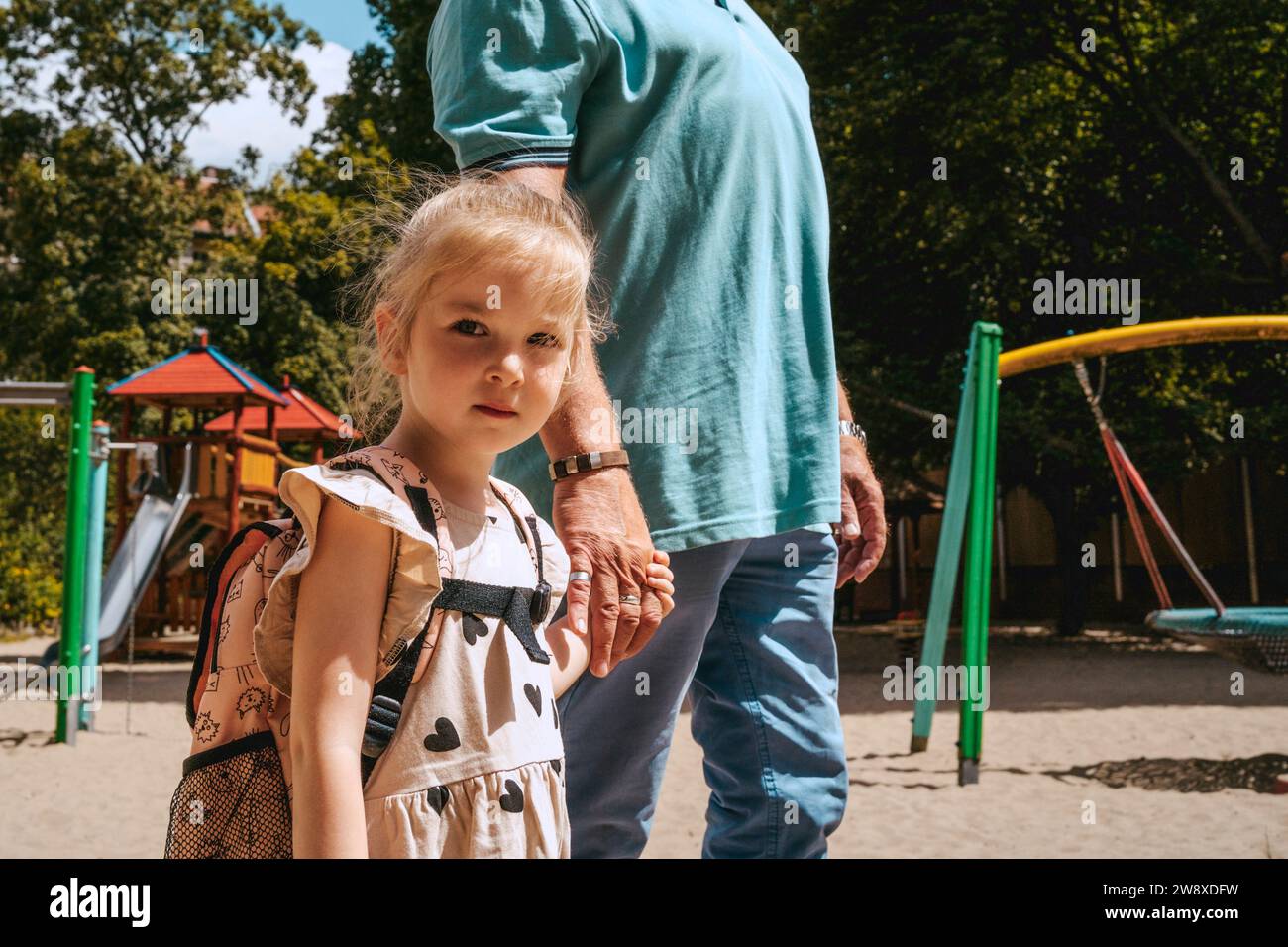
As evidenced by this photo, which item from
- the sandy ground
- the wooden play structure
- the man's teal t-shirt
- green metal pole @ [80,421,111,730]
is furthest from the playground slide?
the man's teal t-shirt

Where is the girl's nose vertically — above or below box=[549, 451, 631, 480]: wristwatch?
above

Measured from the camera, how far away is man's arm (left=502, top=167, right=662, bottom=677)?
1462 mm

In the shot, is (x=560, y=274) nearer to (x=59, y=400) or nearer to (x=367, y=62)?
(x=59, y=400)

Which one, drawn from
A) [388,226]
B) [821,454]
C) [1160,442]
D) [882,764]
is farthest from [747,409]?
[1160,442]

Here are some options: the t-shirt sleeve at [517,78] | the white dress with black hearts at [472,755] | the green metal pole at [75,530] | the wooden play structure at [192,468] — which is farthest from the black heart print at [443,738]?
the wooden play structure at [192,468]

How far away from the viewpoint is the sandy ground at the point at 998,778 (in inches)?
184

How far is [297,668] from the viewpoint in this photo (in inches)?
48.7

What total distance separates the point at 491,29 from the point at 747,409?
24.5 inches

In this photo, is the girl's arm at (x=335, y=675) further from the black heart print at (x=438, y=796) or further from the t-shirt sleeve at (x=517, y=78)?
the t-shirt sleeve at (x=517, y=78)

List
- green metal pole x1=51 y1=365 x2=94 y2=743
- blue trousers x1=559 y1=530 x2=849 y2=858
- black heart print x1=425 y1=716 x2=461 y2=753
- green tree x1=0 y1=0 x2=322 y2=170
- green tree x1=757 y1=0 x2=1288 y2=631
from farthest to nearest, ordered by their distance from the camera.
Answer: green tree x1=0 y1=0 x2=322 y2=170, green tree x1=757 y1=0 x2=1288 y2=631, green metal pole x1=51 y1=365 x2=94 y2=743, blue trousers x1=559 y1=530 x2=849 y2=858, black heart print x1=425 y1=716 x2=461 y2=753

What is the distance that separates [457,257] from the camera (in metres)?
1.43

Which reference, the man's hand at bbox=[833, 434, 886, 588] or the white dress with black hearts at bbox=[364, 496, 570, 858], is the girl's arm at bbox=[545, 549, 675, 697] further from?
the man's hand at bbox=[833, 434, 886, 588]

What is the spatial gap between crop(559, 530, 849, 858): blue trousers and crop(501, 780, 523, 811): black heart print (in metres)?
0.39

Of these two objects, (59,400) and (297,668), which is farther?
(59,400)
